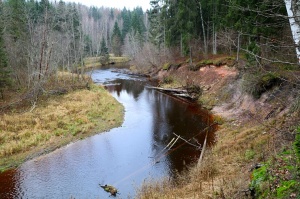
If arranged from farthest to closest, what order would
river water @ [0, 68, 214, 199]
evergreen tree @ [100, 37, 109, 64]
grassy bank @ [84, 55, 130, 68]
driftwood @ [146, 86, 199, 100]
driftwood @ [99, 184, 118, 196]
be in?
evergreen tree @ [100, 37, 109, 64] → grassy bank @ [84, 55, 130, 68] → driftwood @ [146, 86, 199, 100] → river water @ [0, 68, 214, 199] → driftwood @ [99, 184, 118, 196]

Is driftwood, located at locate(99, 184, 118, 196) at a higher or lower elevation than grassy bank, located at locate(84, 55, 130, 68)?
lower

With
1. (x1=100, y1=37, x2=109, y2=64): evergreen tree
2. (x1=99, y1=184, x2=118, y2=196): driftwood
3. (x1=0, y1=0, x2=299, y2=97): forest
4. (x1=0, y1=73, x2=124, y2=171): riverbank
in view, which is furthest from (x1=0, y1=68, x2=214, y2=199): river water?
(x1=100, y1=37, x2=109, y2=64): evergreen tree

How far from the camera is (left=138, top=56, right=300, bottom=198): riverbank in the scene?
282 inches

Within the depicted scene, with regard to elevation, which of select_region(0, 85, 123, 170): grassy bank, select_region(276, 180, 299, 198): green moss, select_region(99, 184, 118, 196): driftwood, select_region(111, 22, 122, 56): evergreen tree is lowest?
select_region(99, 184, 118, 196): driftwood

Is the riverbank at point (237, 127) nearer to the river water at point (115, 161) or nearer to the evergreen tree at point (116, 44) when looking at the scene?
the river water at point (115, 161)

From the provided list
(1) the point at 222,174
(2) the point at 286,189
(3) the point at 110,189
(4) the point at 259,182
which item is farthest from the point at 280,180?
(3) the point at 110,189

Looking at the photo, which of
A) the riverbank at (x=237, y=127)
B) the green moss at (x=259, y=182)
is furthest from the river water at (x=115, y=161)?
the green moss at (x=259, y=182)

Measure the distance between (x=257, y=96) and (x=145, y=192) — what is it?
1307cm

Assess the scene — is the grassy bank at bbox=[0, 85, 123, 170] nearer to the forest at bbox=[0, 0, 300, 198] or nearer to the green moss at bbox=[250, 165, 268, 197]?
the forest at bbox=[0, 0, 300, 198]

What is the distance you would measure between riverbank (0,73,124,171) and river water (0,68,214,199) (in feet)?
2.54

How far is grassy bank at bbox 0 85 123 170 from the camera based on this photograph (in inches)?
579

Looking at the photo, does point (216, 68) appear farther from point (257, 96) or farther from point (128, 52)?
point (128, 52)

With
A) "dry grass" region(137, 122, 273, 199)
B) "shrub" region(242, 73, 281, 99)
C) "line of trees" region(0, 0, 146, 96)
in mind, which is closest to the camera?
"dry grass" region(137, 122, 273, 199)

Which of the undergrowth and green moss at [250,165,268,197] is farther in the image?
green moss at [250,165,268,197]
